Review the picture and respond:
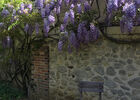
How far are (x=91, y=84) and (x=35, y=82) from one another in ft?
7.46

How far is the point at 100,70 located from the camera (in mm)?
4332

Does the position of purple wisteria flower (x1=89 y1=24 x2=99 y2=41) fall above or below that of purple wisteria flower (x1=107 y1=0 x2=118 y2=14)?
below

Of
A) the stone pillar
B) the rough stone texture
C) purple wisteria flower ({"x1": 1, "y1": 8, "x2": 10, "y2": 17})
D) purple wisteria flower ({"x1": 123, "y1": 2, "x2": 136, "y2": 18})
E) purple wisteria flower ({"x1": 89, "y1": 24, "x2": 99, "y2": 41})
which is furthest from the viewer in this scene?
the stone pillar

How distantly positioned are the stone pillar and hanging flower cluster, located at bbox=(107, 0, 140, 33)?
92.9 inches

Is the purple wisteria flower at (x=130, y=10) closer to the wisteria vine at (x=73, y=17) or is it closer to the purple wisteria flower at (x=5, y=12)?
the wisteria vine at (x=73, y=17)

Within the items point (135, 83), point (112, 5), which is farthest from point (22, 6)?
point (135, 83)

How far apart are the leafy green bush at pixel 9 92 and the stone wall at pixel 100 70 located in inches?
43.3

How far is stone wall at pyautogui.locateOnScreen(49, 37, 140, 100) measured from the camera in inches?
154

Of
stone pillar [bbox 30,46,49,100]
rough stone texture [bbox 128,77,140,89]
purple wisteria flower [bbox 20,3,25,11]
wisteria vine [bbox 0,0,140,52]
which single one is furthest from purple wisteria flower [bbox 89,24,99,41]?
purple wisteria flower [bbox 20,3,25,11]

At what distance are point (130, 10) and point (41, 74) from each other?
318cm

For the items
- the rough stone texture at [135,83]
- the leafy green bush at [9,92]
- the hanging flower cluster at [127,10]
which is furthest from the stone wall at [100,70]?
the leafy green bush at [9,92]

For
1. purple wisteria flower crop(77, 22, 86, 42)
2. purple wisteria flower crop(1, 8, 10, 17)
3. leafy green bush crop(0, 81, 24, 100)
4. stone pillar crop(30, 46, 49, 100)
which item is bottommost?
leafy green bush crop(0, 81, 24, 100)

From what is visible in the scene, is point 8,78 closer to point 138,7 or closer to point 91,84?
point 91,84

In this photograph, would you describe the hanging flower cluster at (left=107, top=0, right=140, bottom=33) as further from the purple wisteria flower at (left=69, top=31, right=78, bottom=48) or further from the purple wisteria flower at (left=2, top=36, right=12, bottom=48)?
the purple wisteria flower at (left=2, top=36, right=12, bottom=48)
